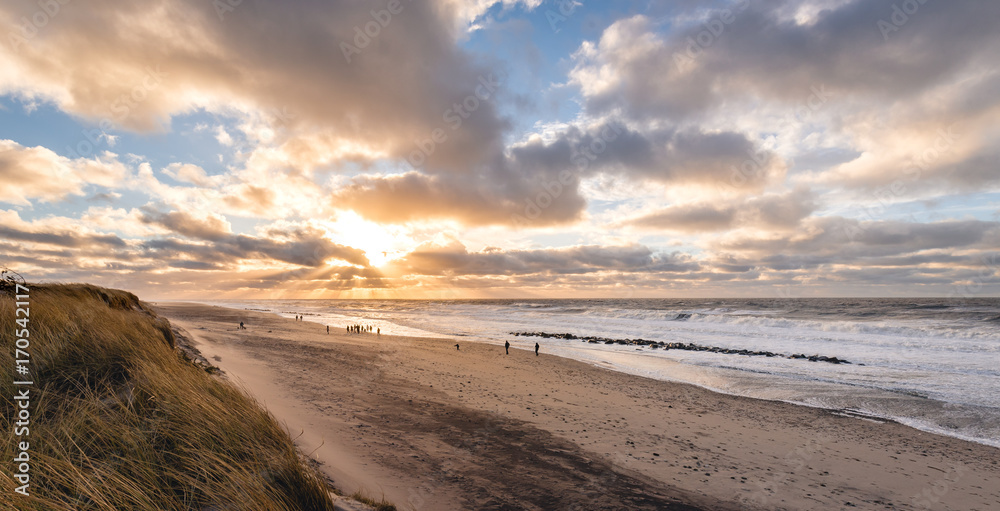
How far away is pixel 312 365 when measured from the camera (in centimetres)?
1797

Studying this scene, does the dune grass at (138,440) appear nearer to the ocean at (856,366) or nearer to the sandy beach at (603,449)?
the sandy beach at (603,449)

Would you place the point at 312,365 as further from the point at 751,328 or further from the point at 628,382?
the point at 751,328

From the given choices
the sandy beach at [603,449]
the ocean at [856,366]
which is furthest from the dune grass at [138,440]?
the ocean at [856,366]

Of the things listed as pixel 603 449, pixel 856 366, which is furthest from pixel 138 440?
pixel 856 366

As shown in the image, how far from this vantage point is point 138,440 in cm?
428

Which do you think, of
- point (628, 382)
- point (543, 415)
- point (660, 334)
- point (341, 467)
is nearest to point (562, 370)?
point (628, 382)

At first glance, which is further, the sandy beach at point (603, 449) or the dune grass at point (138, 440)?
the sandy beach at point (603, 449)

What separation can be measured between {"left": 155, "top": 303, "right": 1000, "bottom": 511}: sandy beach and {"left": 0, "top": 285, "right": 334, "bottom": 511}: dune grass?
193 cm

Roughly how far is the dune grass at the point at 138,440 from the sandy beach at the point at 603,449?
1.93m

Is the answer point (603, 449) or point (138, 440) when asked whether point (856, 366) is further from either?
point (138, 440)

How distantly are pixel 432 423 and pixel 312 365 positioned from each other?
1056cm

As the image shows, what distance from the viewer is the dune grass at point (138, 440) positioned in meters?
3.38

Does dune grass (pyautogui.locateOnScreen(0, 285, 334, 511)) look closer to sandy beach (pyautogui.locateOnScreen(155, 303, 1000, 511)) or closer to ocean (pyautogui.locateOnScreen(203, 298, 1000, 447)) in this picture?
sandy beach (pyautogui.locateOnScreen(155, 303, 1000, 511))

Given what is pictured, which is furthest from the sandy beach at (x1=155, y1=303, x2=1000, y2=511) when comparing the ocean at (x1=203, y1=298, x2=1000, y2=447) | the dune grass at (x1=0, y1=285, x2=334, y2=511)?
the ocean at (x1=203, y1=298, x2=1000, y2=447)
